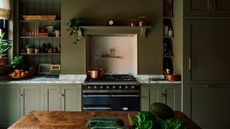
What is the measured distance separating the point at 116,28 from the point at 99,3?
0.51 meters

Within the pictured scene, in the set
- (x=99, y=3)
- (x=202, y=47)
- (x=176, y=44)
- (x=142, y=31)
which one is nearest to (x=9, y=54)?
(x=99, y=3)

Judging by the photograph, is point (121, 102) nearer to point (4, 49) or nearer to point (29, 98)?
point (29, 98)

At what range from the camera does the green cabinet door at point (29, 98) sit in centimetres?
446

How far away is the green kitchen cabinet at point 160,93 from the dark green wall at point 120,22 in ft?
1.59

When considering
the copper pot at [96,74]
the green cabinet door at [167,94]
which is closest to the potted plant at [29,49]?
the copper pot at [96,74]

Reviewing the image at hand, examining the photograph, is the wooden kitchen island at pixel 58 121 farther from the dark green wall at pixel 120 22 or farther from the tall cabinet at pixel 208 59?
the dark green wall at pixel 120 22

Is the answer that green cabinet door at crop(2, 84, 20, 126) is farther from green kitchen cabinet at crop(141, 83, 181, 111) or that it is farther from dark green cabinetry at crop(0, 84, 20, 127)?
green kitchen cabinet at crop(141, 83, 181, 111)

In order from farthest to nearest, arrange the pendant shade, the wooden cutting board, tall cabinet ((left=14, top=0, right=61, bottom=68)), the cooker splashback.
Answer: the cooker splashback → tall cabinet ((left=14, top=0, right=61, bottom=68)) → the pendant shade → the wooden cutting board

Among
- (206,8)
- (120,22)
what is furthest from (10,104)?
(206,8)

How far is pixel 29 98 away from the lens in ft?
14.7

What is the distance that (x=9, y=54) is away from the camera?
4941mm

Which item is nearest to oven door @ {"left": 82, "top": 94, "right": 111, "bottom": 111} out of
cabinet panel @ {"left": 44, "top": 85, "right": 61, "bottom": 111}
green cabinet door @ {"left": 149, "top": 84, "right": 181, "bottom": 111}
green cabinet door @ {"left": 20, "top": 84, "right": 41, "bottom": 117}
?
cabinet panel @ {"left": 44, "top": 85, "right": 61, "bottom": 111}

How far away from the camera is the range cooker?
4.39 metres

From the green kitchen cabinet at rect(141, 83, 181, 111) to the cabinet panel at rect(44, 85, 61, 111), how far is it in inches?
50.4
